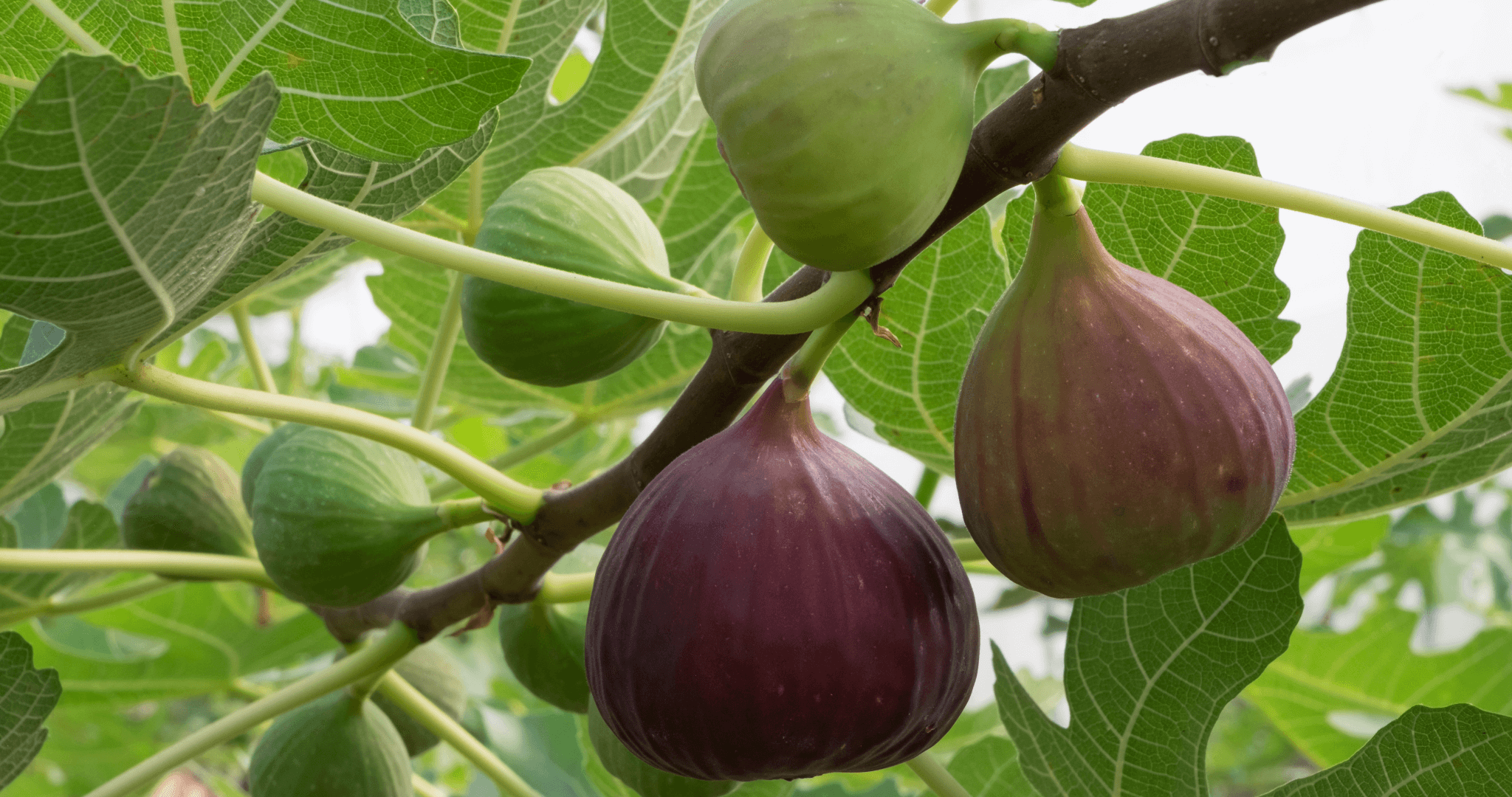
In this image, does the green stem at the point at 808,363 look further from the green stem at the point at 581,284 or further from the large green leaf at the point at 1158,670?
the large green leaf at the point at 1158,670

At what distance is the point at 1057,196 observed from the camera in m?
0.70

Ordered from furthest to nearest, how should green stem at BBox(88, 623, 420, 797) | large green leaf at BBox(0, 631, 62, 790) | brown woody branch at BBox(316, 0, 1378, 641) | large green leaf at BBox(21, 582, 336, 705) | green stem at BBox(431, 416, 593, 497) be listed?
large green leaf at BBox(21, 582, 336, 705), green stem at BBox(431, 416, 593, 497), green stem at BBox(88, 623, 420, 797), large green leaf at BBox(0, 631, 62, 790), brown woody branch at BBox(316, 0, 1378, 641)

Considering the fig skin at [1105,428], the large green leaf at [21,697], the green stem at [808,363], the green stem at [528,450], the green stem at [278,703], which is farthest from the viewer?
the green stem at [528,450]

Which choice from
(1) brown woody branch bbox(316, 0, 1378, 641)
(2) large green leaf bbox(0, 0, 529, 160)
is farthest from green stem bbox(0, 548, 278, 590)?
(2) large green leaf bbox(0, 0, 529, 160)

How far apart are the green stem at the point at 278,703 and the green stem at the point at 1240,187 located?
2.62ft

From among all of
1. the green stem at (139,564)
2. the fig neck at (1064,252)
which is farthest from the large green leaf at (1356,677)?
the green stem at (139,564)

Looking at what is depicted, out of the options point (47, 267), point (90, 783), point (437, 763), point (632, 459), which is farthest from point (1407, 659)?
point (437, 763)

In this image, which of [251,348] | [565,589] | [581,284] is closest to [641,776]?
[565,589]

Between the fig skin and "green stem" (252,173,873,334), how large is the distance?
0.09m

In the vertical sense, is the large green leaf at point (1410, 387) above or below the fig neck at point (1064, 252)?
below

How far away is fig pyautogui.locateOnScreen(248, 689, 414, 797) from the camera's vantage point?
123 cm

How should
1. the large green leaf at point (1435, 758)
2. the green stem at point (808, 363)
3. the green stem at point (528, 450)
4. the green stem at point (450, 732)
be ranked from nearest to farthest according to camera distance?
the green stem at point (808, 363) → the large green leaf at point (1435, 758) → the green stem at point (450, 732) → the green stem at point (528, 450)

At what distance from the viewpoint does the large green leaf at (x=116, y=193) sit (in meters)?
0.56

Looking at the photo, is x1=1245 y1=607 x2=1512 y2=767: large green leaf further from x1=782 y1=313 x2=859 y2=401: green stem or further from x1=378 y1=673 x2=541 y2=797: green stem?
x1=782 y1=313 x2=859 y2=401: green stem
